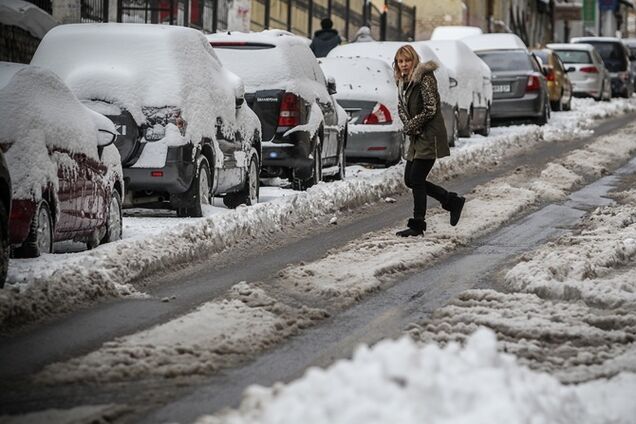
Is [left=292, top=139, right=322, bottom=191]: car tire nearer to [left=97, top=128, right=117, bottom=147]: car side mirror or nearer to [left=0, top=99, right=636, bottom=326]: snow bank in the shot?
[left=0, top=99, right=636, bottom=326]: snow bank

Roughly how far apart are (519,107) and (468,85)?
428 centimetres

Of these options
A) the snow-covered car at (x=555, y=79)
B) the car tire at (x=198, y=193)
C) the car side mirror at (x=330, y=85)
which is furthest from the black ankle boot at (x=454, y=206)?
the snow-covered car at (x=555, y=79)

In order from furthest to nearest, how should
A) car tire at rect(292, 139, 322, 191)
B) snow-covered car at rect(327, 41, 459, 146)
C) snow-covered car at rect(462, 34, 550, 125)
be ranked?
snow-covered car at rect(462, 34, 550, 125) < snow-covered car at rect(327, 41, 459, 146) < car tire at rect(292, 139, 322, 191)

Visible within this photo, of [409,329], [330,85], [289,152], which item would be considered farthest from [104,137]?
[330,85]

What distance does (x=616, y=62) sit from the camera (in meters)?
50.2

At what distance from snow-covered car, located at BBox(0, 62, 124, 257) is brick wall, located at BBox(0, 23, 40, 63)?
1006 cm

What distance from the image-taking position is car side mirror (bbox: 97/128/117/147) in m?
12.8

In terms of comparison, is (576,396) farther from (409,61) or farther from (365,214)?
(365,214)

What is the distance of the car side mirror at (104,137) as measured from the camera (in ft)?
42.0

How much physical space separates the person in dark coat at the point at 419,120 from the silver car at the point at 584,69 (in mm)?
30709

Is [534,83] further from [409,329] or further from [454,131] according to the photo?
[409,329]

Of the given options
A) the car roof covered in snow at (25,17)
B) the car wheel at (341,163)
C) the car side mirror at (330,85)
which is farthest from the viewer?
the car roof covered in snow at (25,17)

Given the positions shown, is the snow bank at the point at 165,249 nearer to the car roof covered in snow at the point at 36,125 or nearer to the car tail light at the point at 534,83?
the car roof covered in snow at the point at 36,125

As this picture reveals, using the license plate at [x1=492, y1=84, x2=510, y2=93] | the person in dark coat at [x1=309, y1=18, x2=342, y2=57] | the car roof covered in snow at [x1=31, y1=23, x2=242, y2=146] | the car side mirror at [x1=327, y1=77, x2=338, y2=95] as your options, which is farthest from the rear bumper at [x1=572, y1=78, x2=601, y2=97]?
the car roof covered in snow at [x1=31, y1=23, x2=242, y2=146]
